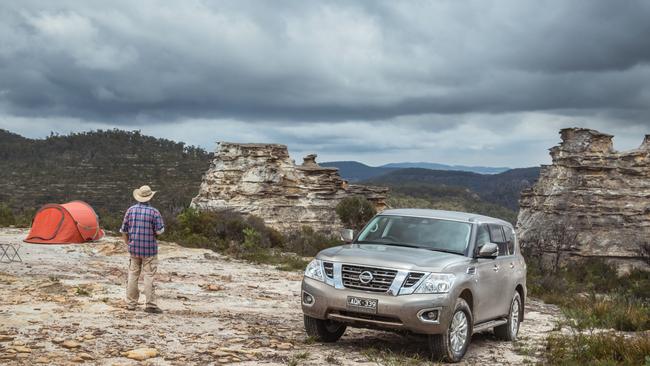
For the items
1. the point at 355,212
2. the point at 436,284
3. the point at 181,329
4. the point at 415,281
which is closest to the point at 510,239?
the point at 436,284

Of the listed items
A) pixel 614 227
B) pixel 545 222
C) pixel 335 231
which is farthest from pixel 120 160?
pixel 614 227

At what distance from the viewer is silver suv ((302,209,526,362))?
8.23m

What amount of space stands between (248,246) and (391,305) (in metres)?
18.4

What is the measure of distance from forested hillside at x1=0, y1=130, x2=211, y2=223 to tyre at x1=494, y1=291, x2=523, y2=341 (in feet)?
130

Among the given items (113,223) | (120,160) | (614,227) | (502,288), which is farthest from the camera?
(120,160)

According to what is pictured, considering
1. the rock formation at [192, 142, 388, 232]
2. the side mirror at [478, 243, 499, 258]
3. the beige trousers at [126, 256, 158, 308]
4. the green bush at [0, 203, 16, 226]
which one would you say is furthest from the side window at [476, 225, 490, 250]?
the rock formation at [192, 142, 388, 232]

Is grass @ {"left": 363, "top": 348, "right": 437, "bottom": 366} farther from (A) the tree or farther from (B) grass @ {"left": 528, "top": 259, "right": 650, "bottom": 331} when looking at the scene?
(A) the tree

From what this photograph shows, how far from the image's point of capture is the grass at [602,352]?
8.31 metres

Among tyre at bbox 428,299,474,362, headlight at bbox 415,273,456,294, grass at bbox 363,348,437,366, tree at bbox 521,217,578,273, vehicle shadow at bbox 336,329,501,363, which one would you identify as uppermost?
headlight at bbox 415,273,456,294

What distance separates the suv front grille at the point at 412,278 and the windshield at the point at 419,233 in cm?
110

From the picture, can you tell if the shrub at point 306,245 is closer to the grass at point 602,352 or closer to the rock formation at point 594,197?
the grass at point 602,352

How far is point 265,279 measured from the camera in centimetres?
1834

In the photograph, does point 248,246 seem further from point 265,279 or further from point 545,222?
point 545,222

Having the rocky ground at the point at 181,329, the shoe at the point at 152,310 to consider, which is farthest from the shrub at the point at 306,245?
the shoe at the point at 152,310
